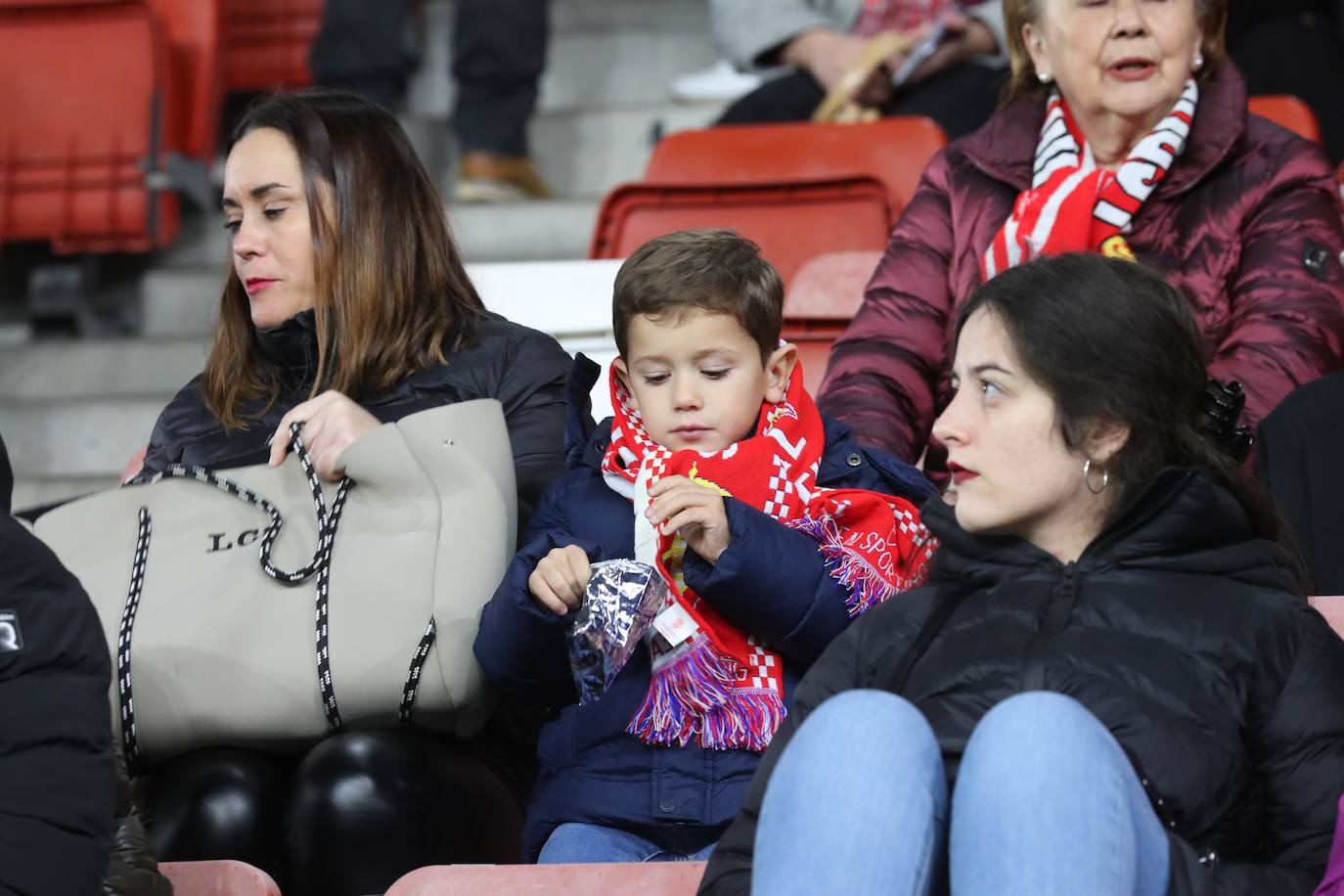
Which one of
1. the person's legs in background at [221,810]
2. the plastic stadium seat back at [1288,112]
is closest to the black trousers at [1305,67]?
the plastic stadium seat back at [1288,112]

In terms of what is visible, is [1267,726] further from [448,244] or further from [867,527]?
[448,244]

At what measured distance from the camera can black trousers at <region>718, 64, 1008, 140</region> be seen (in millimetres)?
3570

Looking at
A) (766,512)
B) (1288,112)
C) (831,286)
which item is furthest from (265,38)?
(766,512)

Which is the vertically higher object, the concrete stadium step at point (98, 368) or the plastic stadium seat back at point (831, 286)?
the plastic stadium seat back at point (831, 286)

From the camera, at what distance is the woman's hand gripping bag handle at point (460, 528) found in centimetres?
192

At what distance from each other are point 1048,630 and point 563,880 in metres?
0.45

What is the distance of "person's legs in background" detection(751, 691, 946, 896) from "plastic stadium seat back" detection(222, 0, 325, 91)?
3734 millimetres

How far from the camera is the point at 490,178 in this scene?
13.9 feet

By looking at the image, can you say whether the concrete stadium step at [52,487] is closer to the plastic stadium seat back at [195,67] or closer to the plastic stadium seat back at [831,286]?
the plastic stadium seat back at [195,67]

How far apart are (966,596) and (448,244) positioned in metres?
1.00

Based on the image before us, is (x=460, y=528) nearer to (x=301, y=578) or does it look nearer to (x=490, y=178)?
(x=301, y=578)

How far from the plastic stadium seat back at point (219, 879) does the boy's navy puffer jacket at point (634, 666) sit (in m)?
0.32

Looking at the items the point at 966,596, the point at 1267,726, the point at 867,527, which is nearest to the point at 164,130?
the point at 867,527

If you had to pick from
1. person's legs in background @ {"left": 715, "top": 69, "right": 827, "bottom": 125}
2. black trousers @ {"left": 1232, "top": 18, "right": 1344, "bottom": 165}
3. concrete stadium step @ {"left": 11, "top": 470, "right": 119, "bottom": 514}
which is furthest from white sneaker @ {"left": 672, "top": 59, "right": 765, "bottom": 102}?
concrete stadium step @ {"left": 11, "top": 470, "right": 119, "bottom": 514}
